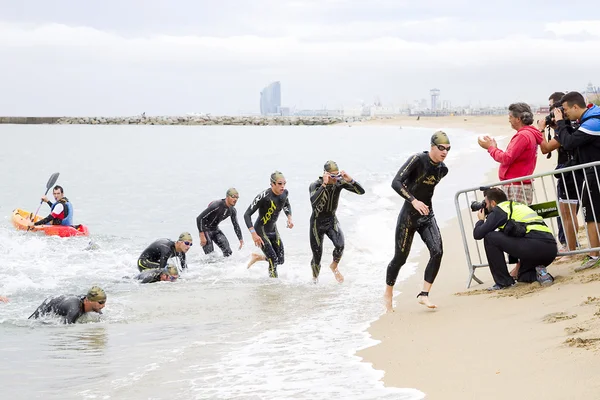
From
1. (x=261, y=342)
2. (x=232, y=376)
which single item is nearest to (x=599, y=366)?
(x=232, y=376)

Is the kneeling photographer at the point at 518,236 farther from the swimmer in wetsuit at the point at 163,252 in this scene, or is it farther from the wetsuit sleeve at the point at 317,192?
the swimmer in wetsuit at the point at 163,252

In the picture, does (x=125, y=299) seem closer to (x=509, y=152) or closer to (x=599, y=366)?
(x=509, y=152)

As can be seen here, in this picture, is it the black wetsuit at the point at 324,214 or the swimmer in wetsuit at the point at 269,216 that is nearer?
the black wetsuit at the point at 324,214

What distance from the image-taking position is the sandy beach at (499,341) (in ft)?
16.9

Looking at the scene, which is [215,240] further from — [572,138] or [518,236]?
[572,138]

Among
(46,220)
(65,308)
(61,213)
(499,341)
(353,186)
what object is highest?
(61,213)

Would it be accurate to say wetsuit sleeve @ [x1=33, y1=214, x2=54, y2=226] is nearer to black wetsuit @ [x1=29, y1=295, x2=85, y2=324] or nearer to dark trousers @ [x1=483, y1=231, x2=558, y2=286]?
black wetsuit @ [x1=29, y1=295, x2=85, y2=324]

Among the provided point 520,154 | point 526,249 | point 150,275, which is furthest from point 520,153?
point 150,275

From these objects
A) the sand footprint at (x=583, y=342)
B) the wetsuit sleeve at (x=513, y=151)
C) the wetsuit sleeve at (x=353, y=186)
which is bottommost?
the sand footprint at (x=583, y=342)

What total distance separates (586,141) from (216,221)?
8308 mm

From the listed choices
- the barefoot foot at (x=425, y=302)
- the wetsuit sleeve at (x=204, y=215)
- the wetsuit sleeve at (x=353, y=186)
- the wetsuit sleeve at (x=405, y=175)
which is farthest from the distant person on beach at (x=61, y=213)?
the barefoot foot at (x=425, y=302)

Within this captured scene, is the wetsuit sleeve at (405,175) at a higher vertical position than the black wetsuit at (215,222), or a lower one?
higher

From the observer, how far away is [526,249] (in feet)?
25.8

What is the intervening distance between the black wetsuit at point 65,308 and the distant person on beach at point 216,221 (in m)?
4.75
